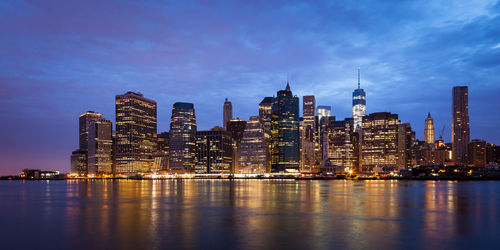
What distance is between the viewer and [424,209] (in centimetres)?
6956

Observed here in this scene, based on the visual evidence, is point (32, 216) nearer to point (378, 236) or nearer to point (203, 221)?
point (203, 221)

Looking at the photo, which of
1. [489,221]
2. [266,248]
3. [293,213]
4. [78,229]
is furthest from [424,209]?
[78,229]

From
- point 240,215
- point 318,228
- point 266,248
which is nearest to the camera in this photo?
point 266,248

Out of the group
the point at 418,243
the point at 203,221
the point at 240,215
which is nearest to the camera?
the point at 418,243

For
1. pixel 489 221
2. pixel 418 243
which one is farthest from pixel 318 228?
pixel 489 221

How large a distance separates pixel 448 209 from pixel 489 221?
15.6m

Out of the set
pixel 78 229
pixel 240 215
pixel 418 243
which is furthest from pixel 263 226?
pixel 78 229

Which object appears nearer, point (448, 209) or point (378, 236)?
point (378, 236)

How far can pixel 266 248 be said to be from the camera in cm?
3559

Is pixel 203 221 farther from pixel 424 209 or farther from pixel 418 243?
pixel 424 209

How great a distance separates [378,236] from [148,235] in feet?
74.3

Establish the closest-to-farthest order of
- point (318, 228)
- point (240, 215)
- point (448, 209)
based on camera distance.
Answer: point (318, 228), point (240, 215), point (448, 209)

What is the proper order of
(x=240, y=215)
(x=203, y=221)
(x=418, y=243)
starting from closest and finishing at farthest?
(x=418, y=243) < (x=203, y=221) < (x=240, y=215)

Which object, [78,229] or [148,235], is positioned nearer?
[148,235]
